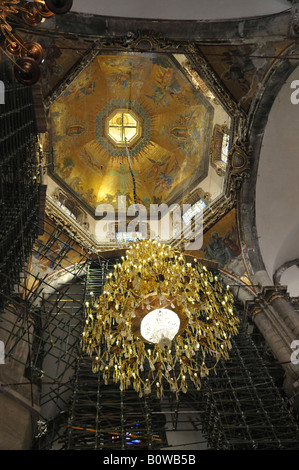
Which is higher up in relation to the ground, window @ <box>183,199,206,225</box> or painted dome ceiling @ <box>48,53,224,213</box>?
painted dome ceiling @ <box>48,53,224,213</box>

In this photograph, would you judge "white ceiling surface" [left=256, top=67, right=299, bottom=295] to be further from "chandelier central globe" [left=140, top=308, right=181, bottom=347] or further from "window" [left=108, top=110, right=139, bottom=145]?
"chandelier central globe" [left=140, top=308, right=181, bottom=347]

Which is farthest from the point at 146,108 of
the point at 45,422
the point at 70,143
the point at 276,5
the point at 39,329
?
the point at 45,422

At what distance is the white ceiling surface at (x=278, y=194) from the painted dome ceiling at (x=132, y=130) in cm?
276

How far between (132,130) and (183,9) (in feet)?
20.1

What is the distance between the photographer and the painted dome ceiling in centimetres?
1533

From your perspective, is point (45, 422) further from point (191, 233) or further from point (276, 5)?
point (276, 5)

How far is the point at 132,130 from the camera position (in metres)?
17.4

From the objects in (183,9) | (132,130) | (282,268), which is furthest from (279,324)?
(132,130)

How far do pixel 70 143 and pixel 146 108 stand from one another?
10.7ft

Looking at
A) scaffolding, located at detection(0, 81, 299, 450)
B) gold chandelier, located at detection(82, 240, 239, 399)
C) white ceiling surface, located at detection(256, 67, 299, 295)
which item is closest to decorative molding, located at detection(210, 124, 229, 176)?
white ceiling surface, located at detection(256, 67, 299, 295)

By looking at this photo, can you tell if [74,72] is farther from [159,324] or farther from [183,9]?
[159,324]

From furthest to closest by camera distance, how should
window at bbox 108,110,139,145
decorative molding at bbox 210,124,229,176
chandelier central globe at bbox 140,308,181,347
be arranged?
1. window at bbox 108,110,139,145
2. decorative molding at bbox 210,124,229,176
3. chandelier central globe at bbox 140,308,181,347

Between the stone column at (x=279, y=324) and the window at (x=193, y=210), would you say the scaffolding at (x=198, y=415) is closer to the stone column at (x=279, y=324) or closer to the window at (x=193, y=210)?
the stone column at (x=279, y=324)

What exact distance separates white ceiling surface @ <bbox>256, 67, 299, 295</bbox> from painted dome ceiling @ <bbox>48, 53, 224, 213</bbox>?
276 centimetres
